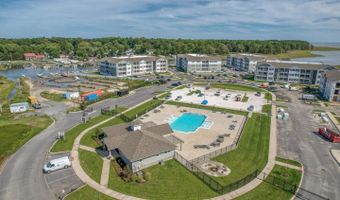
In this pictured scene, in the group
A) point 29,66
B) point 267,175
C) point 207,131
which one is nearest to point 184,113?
point 207,131

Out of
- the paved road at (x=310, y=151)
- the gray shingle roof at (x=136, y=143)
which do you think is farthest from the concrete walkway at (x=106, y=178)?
the gray shingle roof at (x=136, y=143)

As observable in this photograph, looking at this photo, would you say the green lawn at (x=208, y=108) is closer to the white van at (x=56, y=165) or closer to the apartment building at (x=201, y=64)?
the white van at (x=56, y=165)

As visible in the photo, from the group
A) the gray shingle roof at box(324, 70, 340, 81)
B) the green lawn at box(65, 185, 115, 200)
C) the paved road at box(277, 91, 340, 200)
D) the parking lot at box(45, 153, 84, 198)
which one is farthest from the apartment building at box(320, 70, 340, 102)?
the parking lot at box(45, 153, 84, 198)

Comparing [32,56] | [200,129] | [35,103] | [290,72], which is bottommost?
[200,129]

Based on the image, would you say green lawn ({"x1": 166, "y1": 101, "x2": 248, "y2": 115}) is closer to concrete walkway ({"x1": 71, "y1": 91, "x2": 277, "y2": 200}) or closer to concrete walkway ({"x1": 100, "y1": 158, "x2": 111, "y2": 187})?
concrete walkway ({"x1": 71, "y1": 91, "x2": 277, "y2": 200})

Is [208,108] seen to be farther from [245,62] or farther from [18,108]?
[245,62]

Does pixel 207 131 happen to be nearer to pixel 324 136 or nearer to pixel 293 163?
pixel 293 163

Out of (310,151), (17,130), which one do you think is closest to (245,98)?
(310,151)
